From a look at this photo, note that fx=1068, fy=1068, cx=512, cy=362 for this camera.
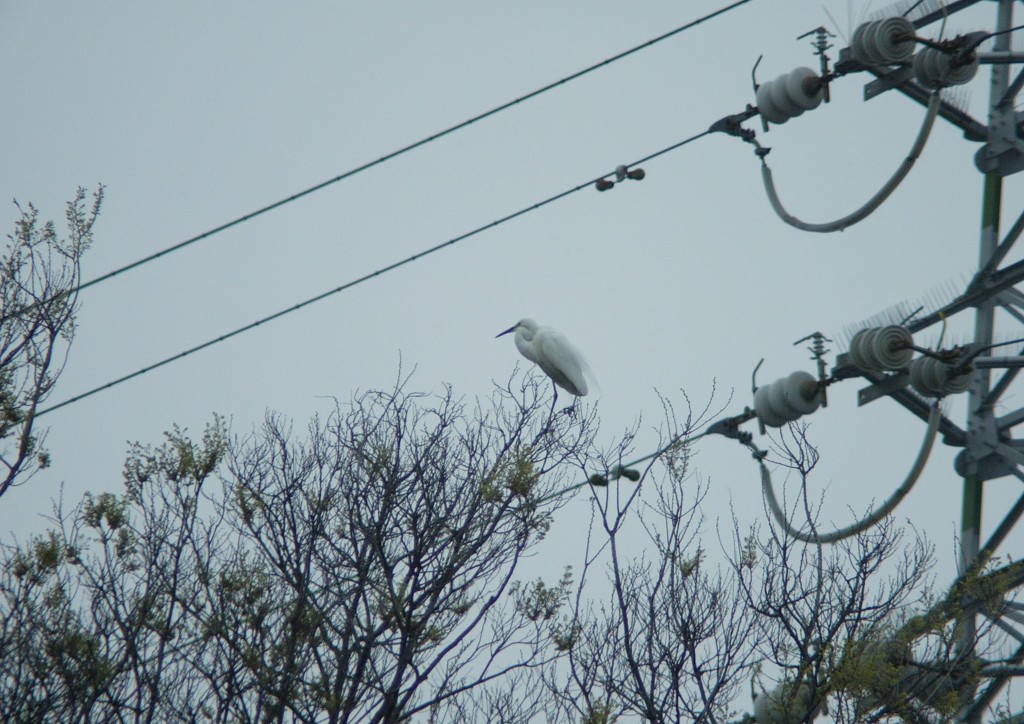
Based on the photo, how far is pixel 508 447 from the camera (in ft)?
27.6

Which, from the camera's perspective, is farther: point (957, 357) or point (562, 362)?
point (562, 362)

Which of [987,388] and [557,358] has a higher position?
[557,358]

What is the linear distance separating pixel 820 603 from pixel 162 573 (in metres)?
5.10

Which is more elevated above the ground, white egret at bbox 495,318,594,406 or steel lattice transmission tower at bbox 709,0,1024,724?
white egret at bbox 495,318,594,406

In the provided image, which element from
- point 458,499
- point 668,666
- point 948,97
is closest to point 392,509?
point 458,499

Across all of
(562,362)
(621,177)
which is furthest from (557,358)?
(621,177)

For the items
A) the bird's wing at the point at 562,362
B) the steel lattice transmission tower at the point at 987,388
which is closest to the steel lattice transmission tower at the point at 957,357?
the steel lattice transmission tower at the point at 987,388

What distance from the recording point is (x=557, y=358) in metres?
12.0

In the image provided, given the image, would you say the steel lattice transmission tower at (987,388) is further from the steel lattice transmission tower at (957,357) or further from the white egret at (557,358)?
the white egret at (557,358)

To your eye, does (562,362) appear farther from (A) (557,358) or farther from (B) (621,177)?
(B) (621,177)

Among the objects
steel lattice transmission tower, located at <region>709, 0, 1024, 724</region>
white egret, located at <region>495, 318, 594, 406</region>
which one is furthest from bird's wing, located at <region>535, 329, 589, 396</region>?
Result: steel lattice transmission tower, located at <region>709, 0, 1024, 724</region>

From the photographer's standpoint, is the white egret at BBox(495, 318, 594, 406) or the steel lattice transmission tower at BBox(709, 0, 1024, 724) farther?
the white egret at BBox(495, 318, 594, 406)

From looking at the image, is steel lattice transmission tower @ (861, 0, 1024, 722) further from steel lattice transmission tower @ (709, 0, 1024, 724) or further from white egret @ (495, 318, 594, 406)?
white egret @ (495, 318, 594, 406)

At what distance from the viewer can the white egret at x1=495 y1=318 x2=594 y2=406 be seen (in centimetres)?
1202
